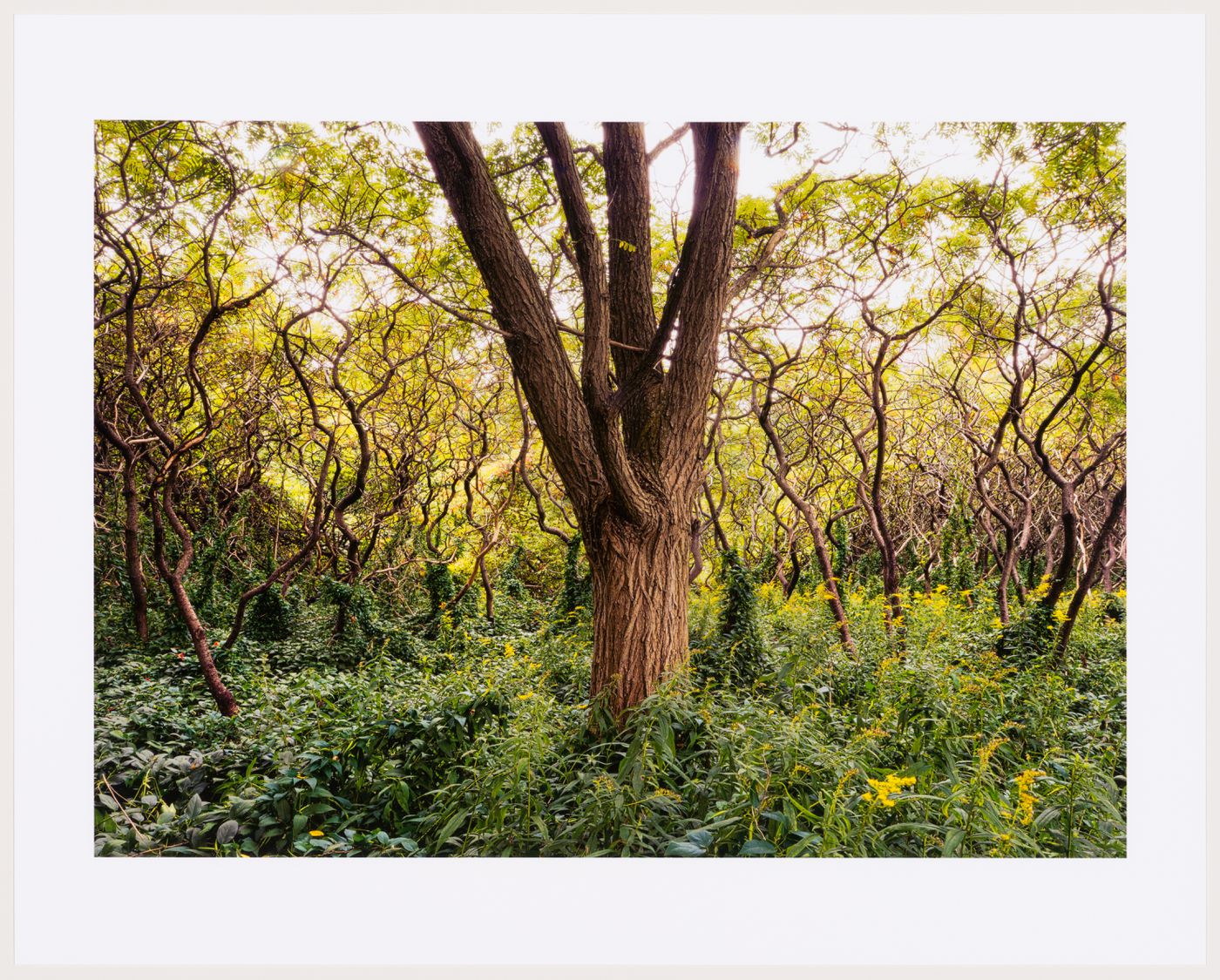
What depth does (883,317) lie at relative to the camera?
4691 mm

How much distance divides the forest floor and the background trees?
386mm

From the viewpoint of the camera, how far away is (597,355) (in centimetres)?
208

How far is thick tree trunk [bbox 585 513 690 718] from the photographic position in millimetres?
2338

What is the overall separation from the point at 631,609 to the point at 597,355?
105 centimetres

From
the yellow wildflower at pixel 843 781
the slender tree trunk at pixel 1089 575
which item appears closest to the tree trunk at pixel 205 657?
the yellow wildflower at pixel 843 781

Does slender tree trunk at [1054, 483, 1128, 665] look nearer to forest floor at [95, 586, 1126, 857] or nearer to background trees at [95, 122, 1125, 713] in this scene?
background trees at [95, 122, 1125, 713]

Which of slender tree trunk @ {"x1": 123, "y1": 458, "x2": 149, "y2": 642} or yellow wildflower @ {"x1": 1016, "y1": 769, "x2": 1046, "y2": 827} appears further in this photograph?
slender tree trunk @ {"x1": 123, "y1": 458, "x2": 149, "y2": 642}

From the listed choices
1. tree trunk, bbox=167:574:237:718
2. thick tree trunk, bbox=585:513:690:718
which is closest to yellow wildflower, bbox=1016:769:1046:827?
thick tree trunk, bbox=585:513:690:718

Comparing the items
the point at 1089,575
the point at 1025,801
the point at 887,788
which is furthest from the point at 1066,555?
the point at 887,788

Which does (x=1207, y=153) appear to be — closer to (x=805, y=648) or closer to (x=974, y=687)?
(x=974, y=687)

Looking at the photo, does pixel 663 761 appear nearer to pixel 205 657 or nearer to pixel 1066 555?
pixel 205 657

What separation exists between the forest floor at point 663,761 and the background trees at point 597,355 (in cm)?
39
